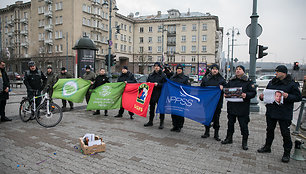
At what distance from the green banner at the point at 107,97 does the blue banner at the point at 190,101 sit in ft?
6.59

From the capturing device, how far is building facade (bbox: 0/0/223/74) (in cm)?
4666

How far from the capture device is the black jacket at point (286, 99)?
438 cm

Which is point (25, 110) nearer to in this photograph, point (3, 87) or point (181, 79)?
point (3, 87)

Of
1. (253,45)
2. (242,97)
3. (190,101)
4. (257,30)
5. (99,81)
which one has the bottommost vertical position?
(190,101)

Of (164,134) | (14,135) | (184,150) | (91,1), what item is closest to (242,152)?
(184,150)

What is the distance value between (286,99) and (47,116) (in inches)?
259

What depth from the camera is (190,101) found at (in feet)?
20.2

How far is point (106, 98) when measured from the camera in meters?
8.25

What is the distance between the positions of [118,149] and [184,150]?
5.04 feet

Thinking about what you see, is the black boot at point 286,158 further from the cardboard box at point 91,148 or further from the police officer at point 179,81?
the cardboard box at point 91,148

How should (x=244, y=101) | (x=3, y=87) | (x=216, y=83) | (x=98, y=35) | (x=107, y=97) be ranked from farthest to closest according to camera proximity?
(x=98, y=35), (x=107, y=97), (x=3, y=87), (x=216, y=83), (x=244, y=101)

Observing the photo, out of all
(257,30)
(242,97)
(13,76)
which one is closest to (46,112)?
(242,97)

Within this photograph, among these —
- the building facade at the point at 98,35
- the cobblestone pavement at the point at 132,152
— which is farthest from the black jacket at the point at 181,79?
the building facade at the point at 98,35

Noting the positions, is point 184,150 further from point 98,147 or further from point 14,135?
point 14,135
